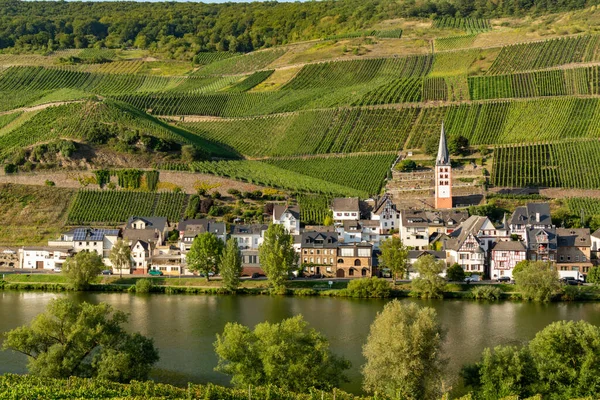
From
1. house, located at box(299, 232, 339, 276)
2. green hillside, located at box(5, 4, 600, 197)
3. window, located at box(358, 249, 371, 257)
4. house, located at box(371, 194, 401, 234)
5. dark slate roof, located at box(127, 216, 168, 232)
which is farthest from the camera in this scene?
green hillside, located at box(5, 4, 600, 197)

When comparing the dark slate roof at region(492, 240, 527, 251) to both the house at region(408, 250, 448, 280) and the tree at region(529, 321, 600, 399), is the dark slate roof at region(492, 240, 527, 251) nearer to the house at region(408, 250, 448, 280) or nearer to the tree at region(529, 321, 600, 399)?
the house at region(408, 250, 448, 280)

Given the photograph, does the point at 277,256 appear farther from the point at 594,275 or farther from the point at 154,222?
the point at 594,275

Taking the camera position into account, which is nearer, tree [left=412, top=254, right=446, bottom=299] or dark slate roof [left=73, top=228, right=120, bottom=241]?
tree [left=412, top=254, right=446, bottom=299]

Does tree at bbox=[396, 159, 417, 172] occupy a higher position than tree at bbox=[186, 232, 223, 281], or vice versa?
tree at bbox=[396, 159, 417, 172]

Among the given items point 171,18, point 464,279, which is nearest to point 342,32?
point 171,18

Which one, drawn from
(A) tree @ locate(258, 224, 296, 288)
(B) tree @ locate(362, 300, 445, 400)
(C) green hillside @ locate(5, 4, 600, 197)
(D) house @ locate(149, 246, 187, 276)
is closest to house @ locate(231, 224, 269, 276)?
(D) house @ locate(149, 246, 187, 276)

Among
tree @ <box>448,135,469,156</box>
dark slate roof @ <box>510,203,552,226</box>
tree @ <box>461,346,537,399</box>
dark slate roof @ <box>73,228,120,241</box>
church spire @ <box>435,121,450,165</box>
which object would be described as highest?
tree @ <box>448,135,469,156</box>

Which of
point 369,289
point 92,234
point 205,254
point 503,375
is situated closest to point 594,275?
point 369,289

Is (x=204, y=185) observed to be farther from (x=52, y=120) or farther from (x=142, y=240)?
(x=52, y=120)

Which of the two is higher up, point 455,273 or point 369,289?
point 455,273
